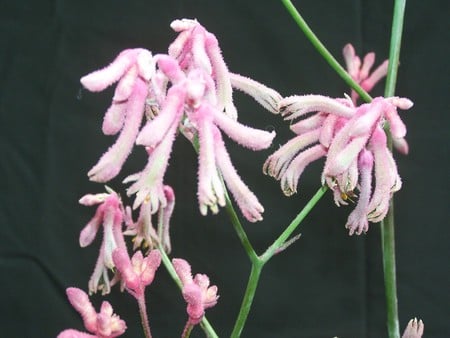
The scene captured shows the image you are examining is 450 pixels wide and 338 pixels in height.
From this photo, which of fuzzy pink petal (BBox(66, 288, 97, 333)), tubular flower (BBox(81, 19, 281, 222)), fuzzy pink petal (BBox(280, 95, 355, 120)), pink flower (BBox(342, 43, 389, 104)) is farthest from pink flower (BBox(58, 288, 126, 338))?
pink flower (BBox(342, 43, 389, 104))

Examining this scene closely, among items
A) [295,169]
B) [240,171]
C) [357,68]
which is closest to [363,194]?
[295,169]

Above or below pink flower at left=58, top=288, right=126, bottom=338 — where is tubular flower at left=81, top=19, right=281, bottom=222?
above

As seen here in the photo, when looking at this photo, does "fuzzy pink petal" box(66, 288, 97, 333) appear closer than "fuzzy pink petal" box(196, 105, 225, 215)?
No

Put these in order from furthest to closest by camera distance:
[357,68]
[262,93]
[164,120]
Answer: [357,68], [262,93], [164,120]

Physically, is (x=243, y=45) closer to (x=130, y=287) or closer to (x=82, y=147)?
(x=82, y=147)

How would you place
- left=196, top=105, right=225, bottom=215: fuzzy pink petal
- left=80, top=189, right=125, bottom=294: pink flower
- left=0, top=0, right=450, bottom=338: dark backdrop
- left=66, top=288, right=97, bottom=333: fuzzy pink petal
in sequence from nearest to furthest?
left=196, top=105, right=225, bottom=215: fuzzy pink petal, left=66, top=288, right=97, bottom=333: fuzzy pink petal, left=80, top=189, right=125, bottom=294: pink flower, left=0, top=0, right=450, bottom=338: dark backdrop

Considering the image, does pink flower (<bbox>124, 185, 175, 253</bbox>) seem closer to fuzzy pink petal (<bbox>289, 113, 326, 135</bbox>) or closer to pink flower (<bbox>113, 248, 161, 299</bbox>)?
pink flower (<bbox>113, 248, 161, 299</bbox>)

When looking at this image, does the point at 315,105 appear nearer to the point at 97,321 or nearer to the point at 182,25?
the point at 182,25
